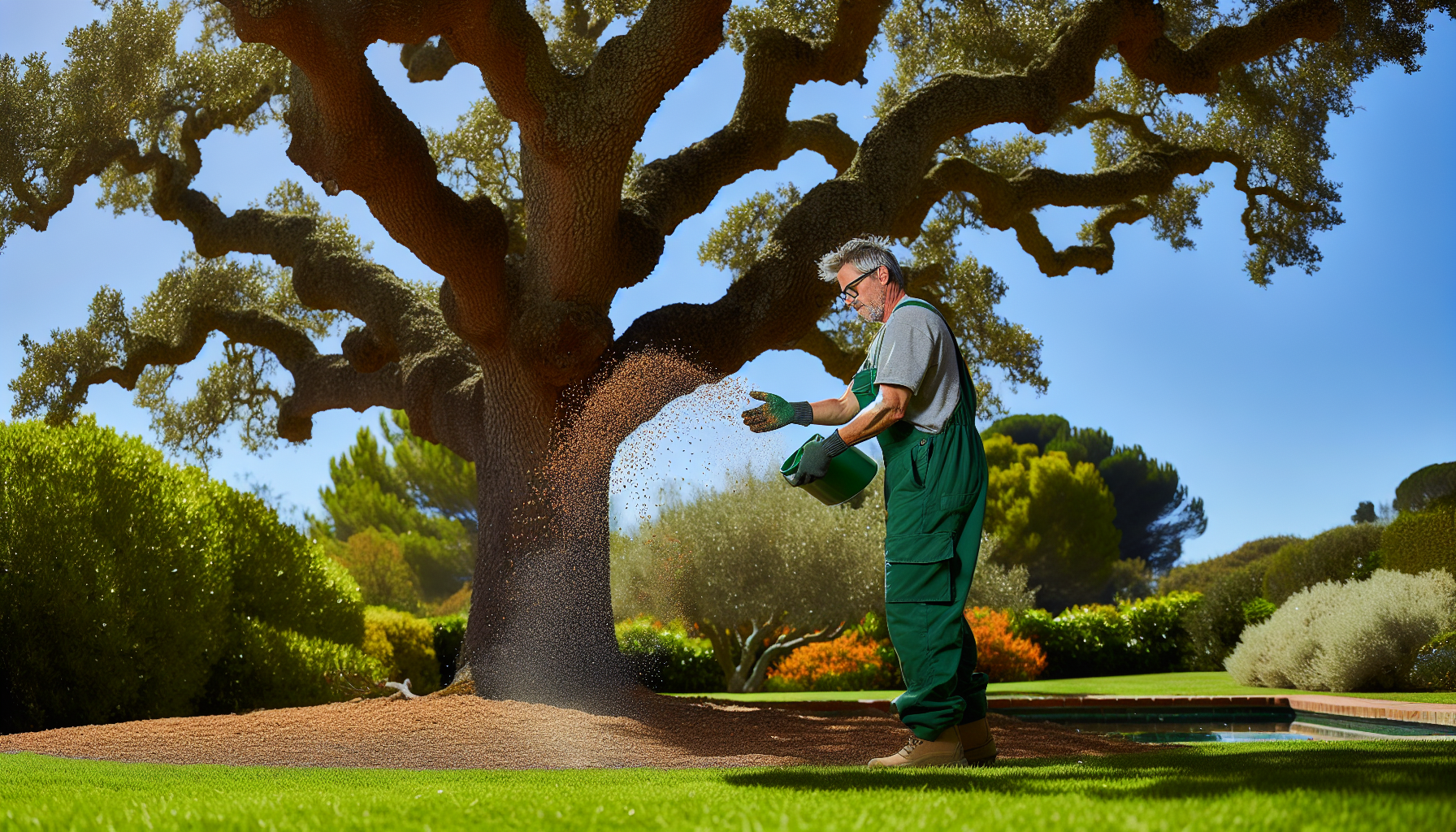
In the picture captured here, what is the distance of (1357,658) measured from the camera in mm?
11641

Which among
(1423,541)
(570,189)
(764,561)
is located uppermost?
(570,189)

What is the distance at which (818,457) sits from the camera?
3.83 m

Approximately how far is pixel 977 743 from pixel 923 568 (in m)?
0.78

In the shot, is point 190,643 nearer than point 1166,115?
Yes

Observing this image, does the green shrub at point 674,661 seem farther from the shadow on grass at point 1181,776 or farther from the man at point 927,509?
the man at point 927,509

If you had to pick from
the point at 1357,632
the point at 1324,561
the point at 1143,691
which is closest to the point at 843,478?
the point at 1357,632

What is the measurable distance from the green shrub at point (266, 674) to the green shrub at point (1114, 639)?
1294 centimetres

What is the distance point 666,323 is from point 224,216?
618 cm

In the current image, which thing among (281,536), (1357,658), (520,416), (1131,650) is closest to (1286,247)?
(1357,658)

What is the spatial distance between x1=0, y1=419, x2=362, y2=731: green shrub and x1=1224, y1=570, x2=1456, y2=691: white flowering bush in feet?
38.4

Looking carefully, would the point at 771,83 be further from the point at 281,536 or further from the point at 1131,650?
the point at 1131,650

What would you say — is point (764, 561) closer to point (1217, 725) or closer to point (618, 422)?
point (1217, 725)

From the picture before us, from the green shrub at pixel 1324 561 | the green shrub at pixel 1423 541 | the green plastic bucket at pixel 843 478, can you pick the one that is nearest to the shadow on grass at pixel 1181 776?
the green plastic bucket at pixel 843 478

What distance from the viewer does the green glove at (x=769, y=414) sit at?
155 inches
